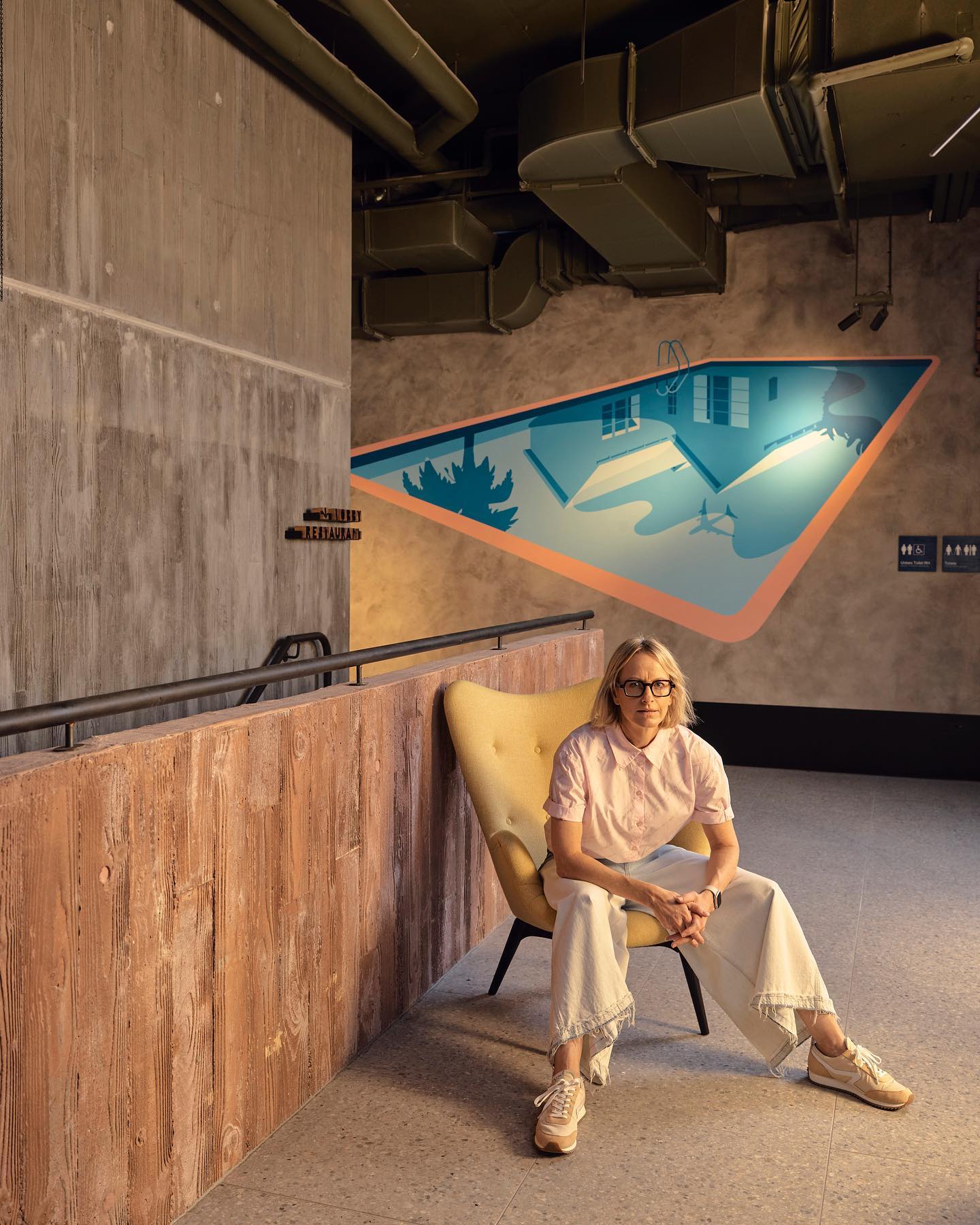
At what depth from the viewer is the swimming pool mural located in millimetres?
6914

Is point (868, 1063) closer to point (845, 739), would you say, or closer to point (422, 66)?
point (422, 66)

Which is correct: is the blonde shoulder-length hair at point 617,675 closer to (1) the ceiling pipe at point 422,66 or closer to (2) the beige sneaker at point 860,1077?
(2) the beige sneaker at point 860,1077

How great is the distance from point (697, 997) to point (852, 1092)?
51 centimetres

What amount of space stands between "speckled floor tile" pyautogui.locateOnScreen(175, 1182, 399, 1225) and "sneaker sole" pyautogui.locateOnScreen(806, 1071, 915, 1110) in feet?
3.87

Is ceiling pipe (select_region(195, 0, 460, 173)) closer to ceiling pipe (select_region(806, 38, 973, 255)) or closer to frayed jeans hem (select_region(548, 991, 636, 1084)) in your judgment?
ceiling pipe (select_region(806, 38, 973, 255))

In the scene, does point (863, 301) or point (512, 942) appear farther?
point (863, 301)

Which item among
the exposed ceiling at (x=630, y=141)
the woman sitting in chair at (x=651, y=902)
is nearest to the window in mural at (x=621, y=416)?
the exposed ceiling at (x=630, y=141)

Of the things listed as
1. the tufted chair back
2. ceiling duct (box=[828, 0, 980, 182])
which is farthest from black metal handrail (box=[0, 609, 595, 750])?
ceiling duct (box=[828, 0, 980, 182])

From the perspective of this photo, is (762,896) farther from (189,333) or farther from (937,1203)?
(189,333)

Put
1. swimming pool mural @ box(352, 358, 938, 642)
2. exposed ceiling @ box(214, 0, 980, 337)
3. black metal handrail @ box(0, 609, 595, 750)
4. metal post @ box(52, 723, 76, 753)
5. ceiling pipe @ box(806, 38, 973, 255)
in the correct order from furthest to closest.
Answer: swimming pool mural @ box(352, 358, 938, 642) < exposed ceiling @ box(214, 0, 980, 337) < ceiling pipe @ box(806, 38, 973, 255) < metal post @ box(52, 723, 76, 753) < black metal handrail @ box(0, 609, 595, 750)

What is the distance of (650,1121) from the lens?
256 cm

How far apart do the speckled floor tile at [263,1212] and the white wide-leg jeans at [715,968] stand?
618 millimetres

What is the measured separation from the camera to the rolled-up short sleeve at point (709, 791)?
9.36 feet

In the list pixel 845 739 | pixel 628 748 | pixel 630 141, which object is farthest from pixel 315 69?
pixel 845 739
